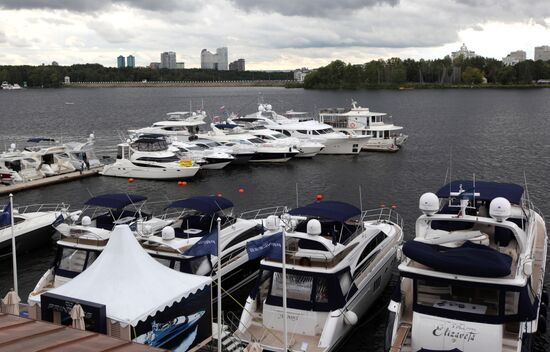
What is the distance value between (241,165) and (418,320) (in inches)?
1769

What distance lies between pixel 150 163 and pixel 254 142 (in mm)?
14227

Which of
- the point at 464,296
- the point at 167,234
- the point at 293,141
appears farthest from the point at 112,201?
the point at 293,141

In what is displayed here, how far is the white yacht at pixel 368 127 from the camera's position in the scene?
233ft

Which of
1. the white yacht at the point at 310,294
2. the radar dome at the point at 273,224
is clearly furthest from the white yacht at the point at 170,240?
the white yacht at the point at 310,294

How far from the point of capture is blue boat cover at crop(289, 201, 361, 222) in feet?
74.4

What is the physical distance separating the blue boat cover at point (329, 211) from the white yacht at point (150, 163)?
1194 inches

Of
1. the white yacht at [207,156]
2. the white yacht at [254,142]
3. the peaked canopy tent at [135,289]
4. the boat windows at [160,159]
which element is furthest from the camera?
the white yacht at [254,142]

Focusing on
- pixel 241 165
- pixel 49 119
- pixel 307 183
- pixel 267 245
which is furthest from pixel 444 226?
pixel 49 119

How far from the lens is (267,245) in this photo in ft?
61.3

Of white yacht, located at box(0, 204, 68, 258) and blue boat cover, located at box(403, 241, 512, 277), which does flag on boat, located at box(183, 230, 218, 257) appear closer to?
blue boat cover, located at box(403, 241, 512, 277)

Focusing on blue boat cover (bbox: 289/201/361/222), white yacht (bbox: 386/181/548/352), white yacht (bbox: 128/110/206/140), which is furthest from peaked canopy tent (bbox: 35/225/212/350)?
white yacht (bbox: 128/110/206/140)

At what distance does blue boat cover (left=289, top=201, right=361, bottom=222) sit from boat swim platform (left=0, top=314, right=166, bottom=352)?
11577mm

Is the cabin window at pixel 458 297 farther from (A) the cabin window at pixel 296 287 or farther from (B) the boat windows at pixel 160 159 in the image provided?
(B) the boat windows at pixel 160 159

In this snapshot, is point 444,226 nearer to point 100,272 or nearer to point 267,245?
Result: point 267,245
